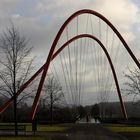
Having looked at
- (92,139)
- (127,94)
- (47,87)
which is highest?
(47,87)

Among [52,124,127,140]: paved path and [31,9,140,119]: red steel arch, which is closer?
[52,124,127,140]: paved path

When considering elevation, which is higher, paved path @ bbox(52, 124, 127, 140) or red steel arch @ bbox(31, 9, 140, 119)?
red steel arch @ bbox(31, 9, 140, 119)

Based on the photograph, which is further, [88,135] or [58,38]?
[58,38]

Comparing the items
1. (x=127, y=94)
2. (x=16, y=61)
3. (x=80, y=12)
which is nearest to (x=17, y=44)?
(x=16, y=61)

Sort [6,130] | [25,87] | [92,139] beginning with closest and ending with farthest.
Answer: [92,139]
[6,130]
[25,87]

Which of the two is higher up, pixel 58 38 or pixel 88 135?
pixel 58 38

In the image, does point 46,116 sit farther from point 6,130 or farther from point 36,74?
point 6,130

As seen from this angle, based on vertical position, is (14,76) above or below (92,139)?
above

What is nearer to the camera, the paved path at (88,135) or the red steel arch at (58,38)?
the paved path at (88,135)

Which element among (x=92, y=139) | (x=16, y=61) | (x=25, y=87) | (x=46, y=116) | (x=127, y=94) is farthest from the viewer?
(x=46, y=116)

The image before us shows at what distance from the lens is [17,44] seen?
35562 mm

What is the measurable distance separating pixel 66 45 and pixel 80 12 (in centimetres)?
594

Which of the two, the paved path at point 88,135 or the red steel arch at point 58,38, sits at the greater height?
the red steel arch at point 58,38

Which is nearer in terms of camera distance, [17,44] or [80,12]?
[17,44]
